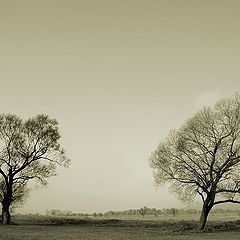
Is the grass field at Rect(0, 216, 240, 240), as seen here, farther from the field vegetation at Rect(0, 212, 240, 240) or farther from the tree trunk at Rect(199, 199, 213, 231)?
the tree trunk at Rect(199, 199, 213, 231)

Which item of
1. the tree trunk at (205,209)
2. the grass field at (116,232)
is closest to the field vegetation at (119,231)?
the grass field at (116,232)

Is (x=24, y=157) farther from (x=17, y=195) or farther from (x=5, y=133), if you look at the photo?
(x=17, y=195)

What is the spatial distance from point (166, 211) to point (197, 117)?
313 ft

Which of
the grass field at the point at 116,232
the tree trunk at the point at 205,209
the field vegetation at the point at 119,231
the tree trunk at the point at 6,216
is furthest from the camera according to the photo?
the tree trunk at the point at 6,216

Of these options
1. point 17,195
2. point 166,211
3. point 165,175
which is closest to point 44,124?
point 17,195

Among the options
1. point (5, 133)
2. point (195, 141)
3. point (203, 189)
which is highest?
point (5, 133)

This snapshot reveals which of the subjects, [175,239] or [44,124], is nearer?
[175,239]

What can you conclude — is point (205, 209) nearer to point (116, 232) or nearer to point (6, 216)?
point (116, 232)

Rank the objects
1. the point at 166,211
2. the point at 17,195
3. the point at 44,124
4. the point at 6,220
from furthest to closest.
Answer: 1. the point at 166,211
2. the point at 17,195
3. the point at 44,124
4. the point at 6,220

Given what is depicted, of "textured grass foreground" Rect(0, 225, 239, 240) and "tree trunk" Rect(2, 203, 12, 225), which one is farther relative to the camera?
"tree trunk" Rect(2, 203, 12, 225)

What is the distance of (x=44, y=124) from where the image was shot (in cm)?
6569

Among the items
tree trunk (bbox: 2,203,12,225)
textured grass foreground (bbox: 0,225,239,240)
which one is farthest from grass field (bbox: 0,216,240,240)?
tree trunk (bbox: 2,203,12,225)

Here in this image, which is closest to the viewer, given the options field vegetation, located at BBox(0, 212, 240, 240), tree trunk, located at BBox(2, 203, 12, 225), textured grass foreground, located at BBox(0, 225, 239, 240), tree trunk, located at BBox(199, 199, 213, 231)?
textured grass foreground, located at BBox(0, 225, 239, 240)

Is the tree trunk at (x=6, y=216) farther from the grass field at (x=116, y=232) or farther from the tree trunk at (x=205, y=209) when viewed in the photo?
the tree trunk at (x=205, y=209)
